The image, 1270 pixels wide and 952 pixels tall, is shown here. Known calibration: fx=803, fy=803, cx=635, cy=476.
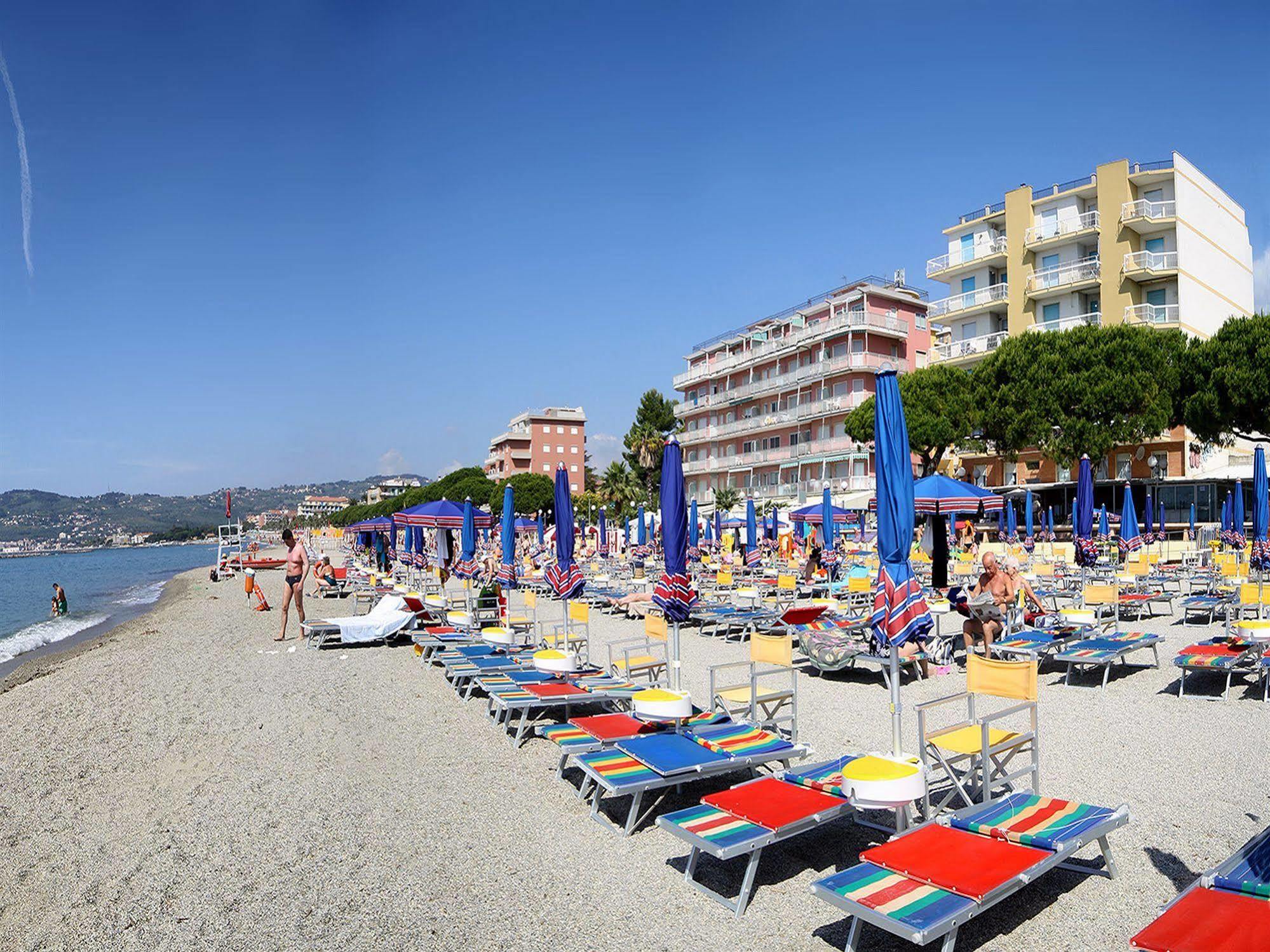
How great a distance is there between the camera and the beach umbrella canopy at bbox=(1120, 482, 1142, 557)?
19062 mm

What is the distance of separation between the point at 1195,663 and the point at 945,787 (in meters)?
4.72

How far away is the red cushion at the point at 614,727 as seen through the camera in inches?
249

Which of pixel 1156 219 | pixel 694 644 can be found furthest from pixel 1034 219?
pixel 694 644

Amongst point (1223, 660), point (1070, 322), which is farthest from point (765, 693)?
point (1070, 322)

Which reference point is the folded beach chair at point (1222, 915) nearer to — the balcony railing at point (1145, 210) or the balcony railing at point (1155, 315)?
the balcony railing at point (1155, 315)

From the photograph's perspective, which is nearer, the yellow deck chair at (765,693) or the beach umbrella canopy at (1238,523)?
the yellow deck chair at (765,693)

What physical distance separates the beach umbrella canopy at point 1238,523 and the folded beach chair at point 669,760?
18.5 meters

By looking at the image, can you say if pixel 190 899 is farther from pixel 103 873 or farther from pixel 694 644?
pixel 694 644

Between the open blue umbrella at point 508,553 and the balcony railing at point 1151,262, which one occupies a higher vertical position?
the balcony railing at point 1151,262

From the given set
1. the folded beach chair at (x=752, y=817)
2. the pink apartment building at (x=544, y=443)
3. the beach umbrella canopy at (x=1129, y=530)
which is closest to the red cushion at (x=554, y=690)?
the folded beach chair at (x=752, y=817)

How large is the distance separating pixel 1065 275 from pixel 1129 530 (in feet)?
85.0

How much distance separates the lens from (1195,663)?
8.25m

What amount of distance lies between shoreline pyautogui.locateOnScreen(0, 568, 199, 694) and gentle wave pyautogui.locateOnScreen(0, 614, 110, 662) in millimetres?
215

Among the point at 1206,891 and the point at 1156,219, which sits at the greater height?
the point at 1156,219
